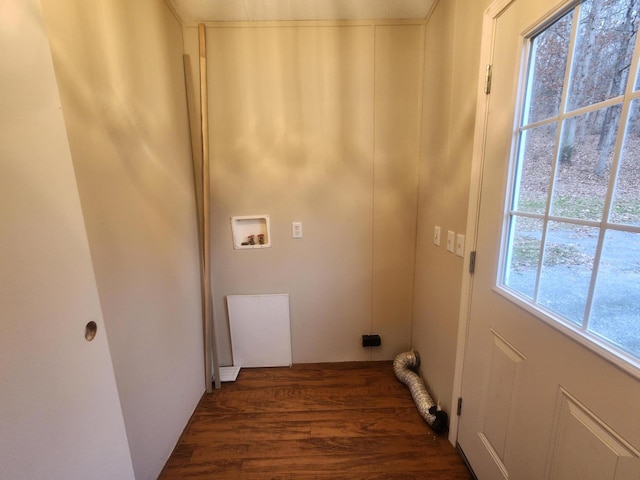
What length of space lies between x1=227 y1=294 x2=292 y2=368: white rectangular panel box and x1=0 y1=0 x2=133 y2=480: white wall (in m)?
1.13

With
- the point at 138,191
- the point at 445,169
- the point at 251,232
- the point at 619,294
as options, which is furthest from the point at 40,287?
the point at 445,169

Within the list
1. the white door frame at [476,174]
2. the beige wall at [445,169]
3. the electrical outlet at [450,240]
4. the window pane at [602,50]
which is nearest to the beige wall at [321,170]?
the beige wall at [445,169]

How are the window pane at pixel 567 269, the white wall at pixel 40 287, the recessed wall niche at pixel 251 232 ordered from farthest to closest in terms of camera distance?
1. the recessed wall niche at pixel 251 232
2. the window pane at pixel 567 269
3. the white wall at pixel 40 287

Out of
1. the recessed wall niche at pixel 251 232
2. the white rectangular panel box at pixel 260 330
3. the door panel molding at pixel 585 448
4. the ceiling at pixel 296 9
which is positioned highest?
the ceiling at pixel 296 9

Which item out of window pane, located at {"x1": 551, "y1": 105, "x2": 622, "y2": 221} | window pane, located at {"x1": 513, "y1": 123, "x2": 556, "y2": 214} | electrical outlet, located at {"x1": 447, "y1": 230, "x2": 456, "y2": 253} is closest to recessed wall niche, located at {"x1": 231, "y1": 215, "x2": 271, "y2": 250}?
electrical outlet, located at {"x1": 447, "y1": 230, "x2": 456, "y2": 253}

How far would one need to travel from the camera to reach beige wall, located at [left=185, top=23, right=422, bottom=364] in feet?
5.30

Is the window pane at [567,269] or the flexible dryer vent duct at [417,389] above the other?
the window pane at [567,269]

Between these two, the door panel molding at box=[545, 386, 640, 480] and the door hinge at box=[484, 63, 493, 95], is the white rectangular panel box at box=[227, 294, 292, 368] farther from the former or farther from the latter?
the door hinge at box=[484, 63, 493, 95]

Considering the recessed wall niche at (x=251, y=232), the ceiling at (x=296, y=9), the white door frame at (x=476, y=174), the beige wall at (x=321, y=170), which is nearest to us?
Answer: the white door frame at (x=476, y=174)

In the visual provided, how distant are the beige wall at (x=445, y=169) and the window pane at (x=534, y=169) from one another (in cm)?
26

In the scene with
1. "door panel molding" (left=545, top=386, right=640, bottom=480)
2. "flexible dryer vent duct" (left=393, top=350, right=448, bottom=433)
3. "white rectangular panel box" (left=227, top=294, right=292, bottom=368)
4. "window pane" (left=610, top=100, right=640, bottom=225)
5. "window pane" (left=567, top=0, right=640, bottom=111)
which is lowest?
"flexible dryer vent duct" (left=393, top=350, right=448, bottom=433)

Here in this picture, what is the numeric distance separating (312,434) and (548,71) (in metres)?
2.00

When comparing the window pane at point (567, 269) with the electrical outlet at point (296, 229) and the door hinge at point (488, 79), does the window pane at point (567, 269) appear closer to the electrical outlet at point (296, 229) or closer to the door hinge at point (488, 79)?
the door hinge at point (488, 79)

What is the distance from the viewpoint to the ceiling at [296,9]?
4.73 ft
